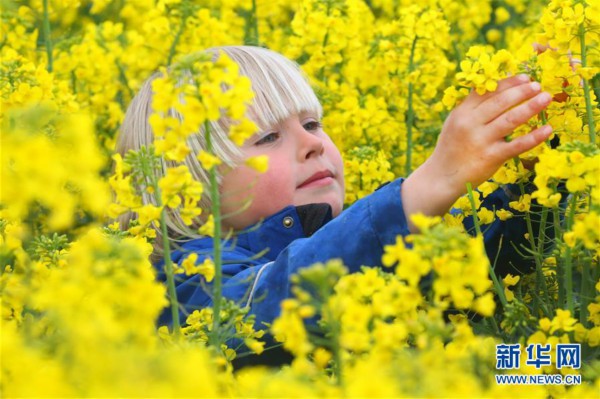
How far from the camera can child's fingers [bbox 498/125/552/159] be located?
2.25 m

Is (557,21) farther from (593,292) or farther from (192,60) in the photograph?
(192,60)

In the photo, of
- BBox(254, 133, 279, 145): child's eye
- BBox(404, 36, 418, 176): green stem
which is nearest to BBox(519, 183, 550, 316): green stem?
BBox(254, 133, 279, 145): child's eye

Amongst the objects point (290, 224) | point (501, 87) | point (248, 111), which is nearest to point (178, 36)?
point (248, 111)

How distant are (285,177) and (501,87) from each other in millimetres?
802

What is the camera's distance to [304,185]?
9.77 feet

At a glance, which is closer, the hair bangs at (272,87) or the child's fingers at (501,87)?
the child's fingers at (501,87)

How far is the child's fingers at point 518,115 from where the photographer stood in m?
2.25

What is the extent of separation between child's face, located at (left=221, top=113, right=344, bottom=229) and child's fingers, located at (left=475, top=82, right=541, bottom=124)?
30.4 inches

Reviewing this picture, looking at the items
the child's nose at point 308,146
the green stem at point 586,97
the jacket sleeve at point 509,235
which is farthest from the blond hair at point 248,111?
the green stem at point 586,97

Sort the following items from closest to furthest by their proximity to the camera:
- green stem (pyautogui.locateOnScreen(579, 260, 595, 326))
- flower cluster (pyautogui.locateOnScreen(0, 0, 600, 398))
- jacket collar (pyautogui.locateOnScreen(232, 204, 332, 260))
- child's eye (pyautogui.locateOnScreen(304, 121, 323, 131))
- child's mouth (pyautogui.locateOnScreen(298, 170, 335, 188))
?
1. flower cluster (pyautogui.locateOnScreen(0, 0, 600, 398))
2. green stem (pyautogui.locateOnScreen(579, 260, 595, 326))
3. jacket collar (pyautogui.locateOnScreen(232, 204, 332, 260))
4. child's mouth (pyautogui.locateOnScreen(298, 170, 335, 188))
5. child's eye (pyautogui.locateOnScreen(304, 121, 323, 131))

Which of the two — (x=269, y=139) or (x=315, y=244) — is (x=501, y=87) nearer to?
(x=315, y=244)

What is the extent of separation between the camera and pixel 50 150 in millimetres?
1385

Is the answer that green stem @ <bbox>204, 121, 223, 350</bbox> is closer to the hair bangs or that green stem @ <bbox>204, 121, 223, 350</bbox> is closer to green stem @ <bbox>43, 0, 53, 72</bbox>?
the hair bangs

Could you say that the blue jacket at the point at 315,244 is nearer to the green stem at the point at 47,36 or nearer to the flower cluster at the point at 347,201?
the flower cluster at the point at 347,201
